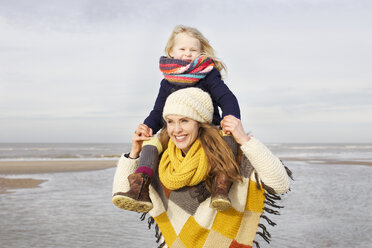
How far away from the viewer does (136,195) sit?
2.20m

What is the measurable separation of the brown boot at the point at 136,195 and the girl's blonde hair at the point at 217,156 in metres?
0.36

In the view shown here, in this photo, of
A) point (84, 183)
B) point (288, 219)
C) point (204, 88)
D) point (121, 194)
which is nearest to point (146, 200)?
point (121, 194)

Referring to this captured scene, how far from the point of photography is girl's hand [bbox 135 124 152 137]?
2535 millimetres

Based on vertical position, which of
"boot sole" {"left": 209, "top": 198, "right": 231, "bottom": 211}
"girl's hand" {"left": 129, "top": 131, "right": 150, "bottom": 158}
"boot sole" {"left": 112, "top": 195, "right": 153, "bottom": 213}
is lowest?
"boot sole" {"left": 112, "top": 195, "right": 153, "bottom": 213}

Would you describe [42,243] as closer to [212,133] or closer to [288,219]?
[288,219]

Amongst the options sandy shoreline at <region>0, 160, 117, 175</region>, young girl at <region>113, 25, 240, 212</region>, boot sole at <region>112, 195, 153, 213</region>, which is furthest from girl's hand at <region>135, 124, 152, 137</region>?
sandy shoreline at <region>0, 160, 117, 175</region>

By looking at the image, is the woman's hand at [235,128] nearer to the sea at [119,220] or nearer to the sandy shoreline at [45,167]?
the sea at [119,220]

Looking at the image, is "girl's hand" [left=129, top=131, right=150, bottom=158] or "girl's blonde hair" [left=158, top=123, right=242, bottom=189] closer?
"girl's blonde hair" [left=158, top=123, right=242, bottom=189]

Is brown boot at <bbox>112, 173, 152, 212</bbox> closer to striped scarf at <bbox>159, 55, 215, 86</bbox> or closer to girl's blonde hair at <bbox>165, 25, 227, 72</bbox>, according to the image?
striped scarf at <bbox>159, 55, 215, 86</bbox>

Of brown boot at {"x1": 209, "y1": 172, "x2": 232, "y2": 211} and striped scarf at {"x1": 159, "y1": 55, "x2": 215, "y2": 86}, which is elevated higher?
striped scarf at {"x1": 159, "y1": 55, "x2": 215, "y2": 86}

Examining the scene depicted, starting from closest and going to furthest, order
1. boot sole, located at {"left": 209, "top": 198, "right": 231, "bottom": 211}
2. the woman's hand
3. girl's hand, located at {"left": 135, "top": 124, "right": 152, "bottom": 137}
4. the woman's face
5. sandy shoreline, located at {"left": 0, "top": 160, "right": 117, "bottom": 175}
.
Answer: boot sole, located at {"left": 209, "top": 198, "right": 231, "bottom": 211} < the woman's hand < the woman's face < girl's hand, located at {"left": 135, "top": 124, "right": 152, "bottom": 137} < sandy shoreline, located at {"left": 0, "top": 160, "right": 117, "bottom": 175}

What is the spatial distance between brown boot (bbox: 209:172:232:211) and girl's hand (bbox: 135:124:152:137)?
1.81 ft

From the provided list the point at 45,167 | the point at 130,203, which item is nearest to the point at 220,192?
the point at 130,203

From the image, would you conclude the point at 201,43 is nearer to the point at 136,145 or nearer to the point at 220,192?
the point at 136,145
